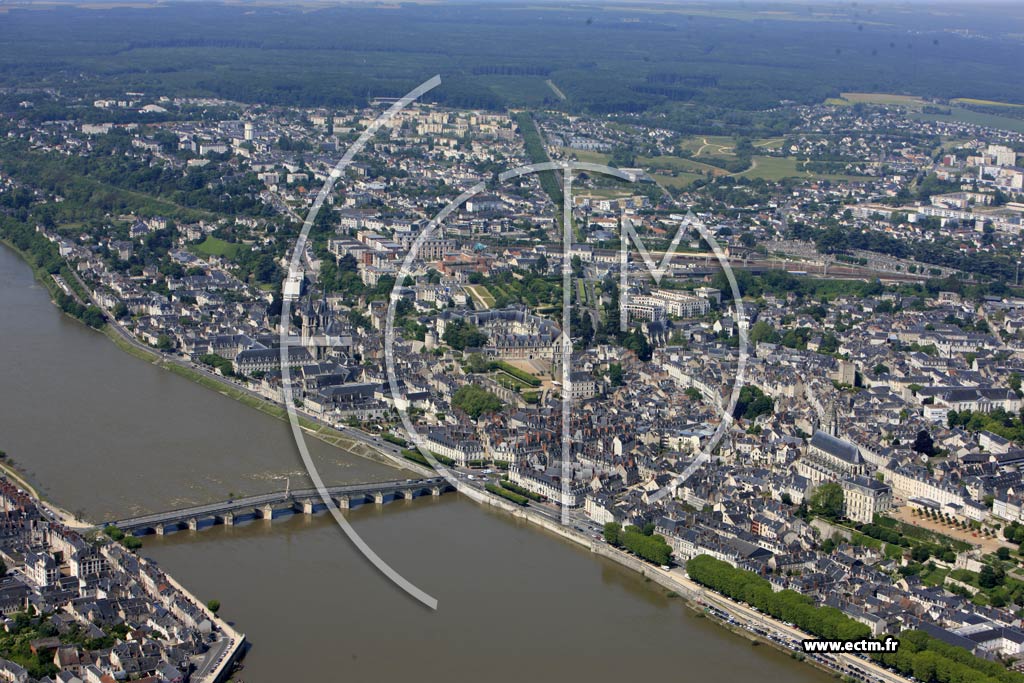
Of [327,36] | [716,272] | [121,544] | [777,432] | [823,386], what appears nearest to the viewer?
[121,544]

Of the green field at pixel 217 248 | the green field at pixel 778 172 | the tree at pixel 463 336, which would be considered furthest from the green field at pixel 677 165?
the tree at pixel 463 336

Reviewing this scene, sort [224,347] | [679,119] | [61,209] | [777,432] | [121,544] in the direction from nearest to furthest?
1. [121,544]
2. [777,432]
3. [224,347]
4. [61,209]
5. [679,119]

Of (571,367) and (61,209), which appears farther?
(61,209)

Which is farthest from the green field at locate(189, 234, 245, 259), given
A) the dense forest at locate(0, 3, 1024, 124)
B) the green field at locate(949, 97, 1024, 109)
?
the green field at locate(949, 97, 1024, 109)

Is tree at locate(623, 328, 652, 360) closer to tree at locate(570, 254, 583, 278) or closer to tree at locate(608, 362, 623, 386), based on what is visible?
tree at locate(608, 362, 623, 386)

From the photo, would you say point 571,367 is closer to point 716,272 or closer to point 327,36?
point 716,272


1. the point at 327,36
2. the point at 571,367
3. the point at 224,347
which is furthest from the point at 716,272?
the point at 327,36

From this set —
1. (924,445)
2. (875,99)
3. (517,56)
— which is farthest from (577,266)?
(517,56)

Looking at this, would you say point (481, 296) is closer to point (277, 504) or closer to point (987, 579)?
point (277, 504)
